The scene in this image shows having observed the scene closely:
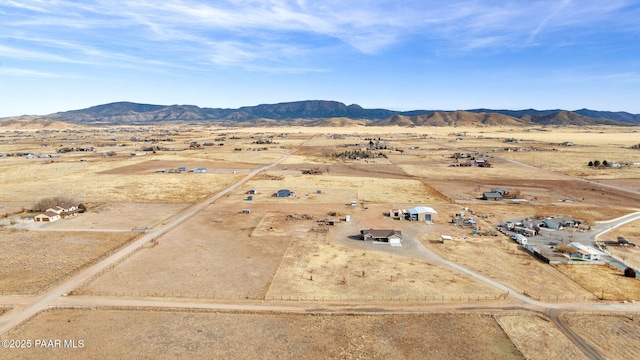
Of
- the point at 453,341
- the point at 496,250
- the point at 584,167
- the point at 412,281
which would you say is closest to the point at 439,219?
the point at 496,250

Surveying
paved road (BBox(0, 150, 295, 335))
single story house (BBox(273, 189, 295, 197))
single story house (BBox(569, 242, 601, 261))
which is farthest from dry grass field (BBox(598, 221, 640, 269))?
paved road (BBox(0, 150, 295, 335))

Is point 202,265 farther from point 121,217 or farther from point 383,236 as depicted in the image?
point 121,217

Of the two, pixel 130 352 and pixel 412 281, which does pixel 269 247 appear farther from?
pixel 130 352

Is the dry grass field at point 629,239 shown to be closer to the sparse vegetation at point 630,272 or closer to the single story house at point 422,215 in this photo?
the sparse vegetation at point 630,272

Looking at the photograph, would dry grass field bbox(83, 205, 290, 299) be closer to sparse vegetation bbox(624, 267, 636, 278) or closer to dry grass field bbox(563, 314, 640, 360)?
dry grass field bbox(563, 314, 640, 360)

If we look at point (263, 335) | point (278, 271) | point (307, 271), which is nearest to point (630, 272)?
point (307, 271)

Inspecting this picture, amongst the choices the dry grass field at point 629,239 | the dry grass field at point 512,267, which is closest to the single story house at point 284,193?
the dry grass field at point 512,267
